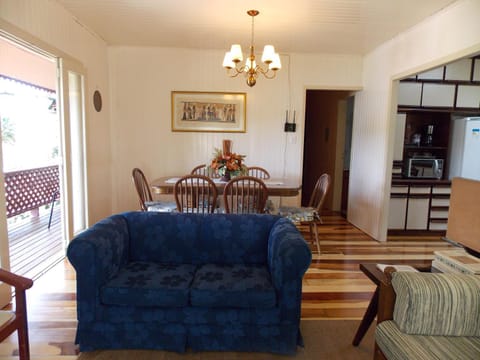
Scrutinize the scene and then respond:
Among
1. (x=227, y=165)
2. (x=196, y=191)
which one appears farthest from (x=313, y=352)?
(x=227, y=165)

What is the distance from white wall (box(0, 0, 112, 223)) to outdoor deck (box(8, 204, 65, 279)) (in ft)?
1.87

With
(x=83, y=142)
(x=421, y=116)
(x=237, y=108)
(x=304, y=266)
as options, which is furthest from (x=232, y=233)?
(x=421, y=116)

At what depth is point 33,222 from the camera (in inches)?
192

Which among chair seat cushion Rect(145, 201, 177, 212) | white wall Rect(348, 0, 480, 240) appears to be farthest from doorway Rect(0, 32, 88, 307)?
white wall Rect(348, 0, 480, 240)

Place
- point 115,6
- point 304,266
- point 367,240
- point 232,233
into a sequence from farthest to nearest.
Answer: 1. point 367,240
2. point 115,6
3. point 232,233
4. point 304,266

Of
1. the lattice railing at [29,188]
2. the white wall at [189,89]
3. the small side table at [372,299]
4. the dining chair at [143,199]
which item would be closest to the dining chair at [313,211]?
the white wall at [189,89]

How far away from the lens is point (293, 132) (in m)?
4.70

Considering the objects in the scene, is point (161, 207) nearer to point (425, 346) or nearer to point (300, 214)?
point (300, 214)

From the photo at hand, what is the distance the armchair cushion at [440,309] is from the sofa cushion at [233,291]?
70cm

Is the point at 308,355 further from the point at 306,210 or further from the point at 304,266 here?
the point at 306,210

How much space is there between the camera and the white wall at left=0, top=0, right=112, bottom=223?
2547mm

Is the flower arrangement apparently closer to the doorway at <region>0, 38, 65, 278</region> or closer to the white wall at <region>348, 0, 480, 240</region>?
the white wall at <region>348, 0, 480, 240</region>

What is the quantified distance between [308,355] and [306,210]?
1.88 metres

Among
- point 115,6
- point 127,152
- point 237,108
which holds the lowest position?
point 127,152
